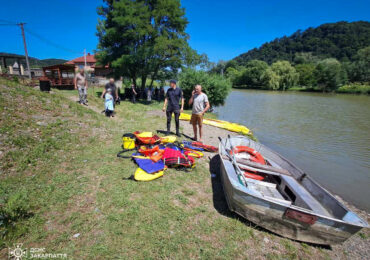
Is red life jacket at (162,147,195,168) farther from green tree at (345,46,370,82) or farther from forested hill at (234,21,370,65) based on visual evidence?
forested hill at (234,21,370,65)

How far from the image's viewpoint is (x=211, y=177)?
455 cm

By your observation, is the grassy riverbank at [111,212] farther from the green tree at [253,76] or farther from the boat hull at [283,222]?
the green tree at [253,76]

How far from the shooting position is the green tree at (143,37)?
52.1ft

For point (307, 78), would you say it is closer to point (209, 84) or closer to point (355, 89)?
point (355, 89)

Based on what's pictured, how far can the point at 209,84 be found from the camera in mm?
16031

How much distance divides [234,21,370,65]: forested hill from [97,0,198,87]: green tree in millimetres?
136119

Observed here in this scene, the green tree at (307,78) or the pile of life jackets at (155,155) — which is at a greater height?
the green tree at (307,78)

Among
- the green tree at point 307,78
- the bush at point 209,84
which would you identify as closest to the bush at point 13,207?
the bush at point 209,84

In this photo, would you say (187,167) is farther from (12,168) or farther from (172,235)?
(12,168)

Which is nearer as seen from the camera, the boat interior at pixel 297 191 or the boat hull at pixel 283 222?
the boat hull at pixel 283 222

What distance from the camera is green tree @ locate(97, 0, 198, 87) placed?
1587cm

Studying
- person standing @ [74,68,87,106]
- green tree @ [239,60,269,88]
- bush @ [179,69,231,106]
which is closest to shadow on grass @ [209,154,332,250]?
person standing @ [74,68,87,106]

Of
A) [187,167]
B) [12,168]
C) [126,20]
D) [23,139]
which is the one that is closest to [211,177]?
[187,167]

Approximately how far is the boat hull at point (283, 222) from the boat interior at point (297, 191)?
0.17 m
